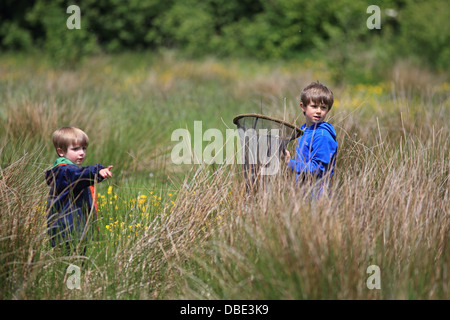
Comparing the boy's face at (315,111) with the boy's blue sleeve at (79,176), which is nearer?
the boy's blue sleeve at (79,176)

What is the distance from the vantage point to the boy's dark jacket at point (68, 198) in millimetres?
3216

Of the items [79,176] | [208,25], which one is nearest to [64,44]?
[208,25]

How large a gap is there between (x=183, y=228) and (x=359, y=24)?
1029 cm

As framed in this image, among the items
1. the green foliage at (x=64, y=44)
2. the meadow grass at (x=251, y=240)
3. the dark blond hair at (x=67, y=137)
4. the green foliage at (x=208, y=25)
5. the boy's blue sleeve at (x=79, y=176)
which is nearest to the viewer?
the meadow grass at (x=251, y=240)

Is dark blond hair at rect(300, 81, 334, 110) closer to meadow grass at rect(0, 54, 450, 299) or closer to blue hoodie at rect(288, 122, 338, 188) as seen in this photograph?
blue hoodie at rect(288, 122, 338, 188)

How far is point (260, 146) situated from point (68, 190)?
122 centimetres

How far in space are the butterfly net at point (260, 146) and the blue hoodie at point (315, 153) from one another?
119 mm

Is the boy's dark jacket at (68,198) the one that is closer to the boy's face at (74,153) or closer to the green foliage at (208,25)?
the boy's face at (74,153)

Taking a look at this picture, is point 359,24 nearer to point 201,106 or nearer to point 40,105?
point 201,106

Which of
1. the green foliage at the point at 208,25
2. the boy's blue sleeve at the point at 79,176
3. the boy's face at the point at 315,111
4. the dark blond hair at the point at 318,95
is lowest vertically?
the boy's blue sleeve at the point at 79,176

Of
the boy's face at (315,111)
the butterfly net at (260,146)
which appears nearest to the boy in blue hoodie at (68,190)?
the butterfly net at (260,146)

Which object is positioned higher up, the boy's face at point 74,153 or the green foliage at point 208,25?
the green foliage at point 208,25

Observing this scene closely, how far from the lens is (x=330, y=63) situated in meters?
11.7

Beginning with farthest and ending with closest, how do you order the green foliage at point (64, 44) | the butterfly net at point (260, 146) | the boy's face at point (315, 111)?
the green foliage at point (64, 44) → the boy's face at point (315, 111) → the butterfly net at point (260, 146)
